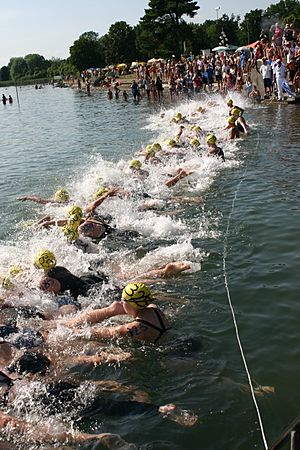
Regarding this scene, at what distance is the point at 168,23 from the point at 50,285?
71.5 metres

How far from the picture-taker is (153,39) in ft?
247

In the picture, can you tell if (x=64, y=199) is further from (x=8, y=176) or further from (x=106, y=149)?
(x=106, y=149)

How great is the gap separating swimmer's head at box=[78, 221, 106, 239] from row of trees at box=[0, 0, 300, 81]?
38236 millimetres

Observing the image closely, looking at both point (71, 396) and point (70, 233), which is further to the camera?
point (70, 233)

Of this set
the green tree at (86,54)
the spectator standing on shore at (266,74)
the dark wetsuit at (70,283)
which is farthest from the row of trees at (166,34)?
the dark wetsuit at (70,283)

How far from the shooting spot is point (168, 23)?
2822 inches

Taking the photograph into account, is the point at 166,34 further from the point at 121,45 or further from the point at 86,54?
the point at 86,54

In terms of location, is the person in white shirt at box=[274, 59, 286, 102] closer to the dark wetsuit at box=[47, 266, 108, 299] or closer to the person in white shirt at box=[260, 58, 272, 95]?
→ the person in white shirt at box=[260, 58, 272, 95]

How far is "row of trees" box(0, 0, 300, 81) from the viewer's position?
70938 mm

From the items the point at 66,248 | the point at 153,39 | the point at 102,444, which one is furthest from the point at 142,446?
the point at 153,39

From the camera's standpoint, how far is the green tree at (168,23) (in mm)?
69062

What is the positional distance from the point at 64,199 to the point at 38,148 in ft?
45.0

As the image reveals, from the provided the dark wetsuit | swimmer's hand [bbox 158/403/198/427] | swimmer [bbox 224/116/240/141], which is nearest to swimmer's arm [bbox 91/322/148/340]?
swimmer's hand [bbox 158/403/198/427]

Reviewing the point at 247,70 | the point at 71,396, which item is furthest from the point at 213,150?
the point at 247,70
